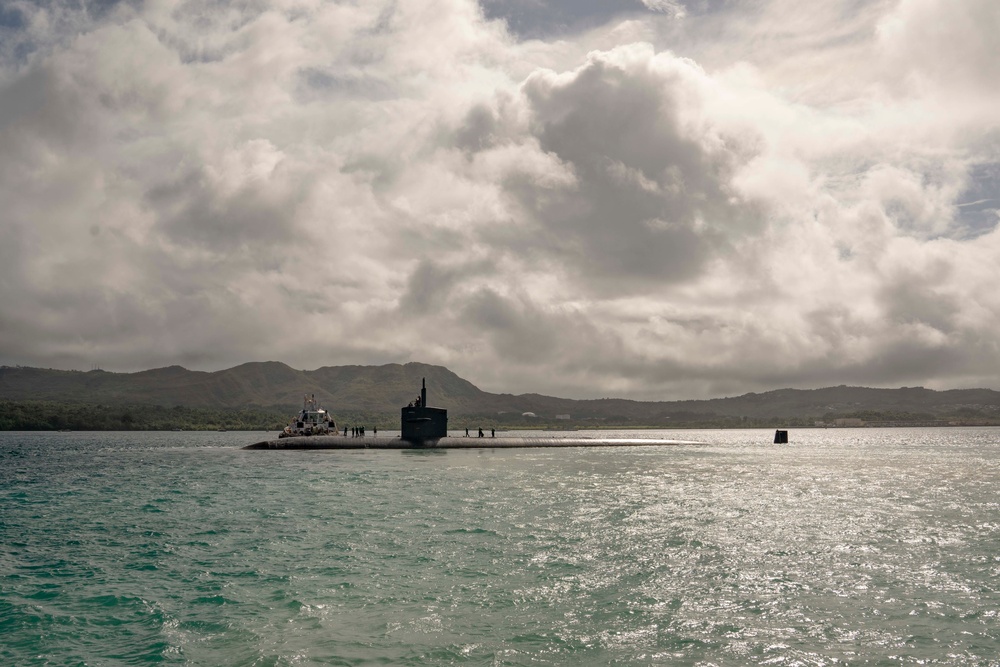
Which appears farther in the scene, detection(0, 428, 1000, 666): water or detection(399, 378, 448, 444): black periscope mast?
detection(399, 378, 448, 444): black periscope mast

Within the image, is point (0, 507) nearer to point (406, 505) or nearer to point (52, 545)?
point (52, 545)

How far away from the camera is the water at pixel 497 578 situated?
14320mm

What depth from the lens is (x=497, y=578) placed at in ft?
66.0

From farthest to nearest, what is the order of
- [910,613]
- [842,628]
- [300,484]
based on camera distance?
[300,484], [910,613], [842,628]

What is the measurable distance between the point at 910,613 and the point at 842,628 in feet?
8.43

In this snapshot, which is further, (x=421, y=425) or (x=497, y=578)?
(x=421, y=425)

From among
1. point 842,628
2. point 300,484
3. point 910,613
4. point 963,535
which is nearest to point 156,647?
point 842,628

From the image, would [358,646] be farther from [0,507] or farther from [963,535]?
[0,507]

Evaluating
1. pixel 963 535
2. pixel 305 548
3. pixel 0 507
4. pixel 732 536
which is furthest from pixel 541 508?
pixel 0 507

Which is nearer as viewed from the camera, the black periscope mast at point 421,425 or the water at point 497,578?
the water at point 497,578

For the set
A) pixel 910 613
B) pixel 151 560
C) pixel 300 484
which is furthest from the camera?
pixel 300 484

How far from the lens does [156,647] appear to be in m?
14.4

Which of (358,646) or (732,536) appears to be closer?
(358,646)

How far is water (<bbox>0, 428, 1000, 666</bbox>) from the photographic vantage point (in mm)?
14320
